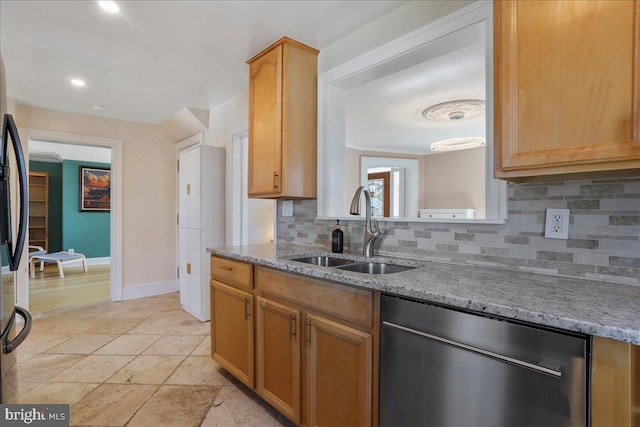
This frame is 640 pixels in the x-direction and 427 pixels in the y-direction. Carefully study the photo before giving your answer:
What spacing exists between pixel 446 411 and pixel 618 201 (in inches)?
38.7

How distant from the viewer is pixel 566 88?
1014 mm

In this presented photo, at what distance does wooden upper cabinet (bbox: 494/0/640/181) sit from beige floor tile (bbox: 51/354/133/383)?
2.75 metres

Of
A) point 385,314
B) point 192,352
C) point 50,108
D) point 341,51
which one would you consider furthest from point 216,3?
point 50,108

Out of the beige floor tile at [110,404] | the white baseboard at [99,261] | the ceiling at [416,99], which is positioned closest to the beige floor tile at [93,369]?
the beige floor tile at [110,404]

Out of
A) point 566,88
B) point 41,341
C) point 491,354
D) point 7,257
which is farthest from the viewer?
point 41,341

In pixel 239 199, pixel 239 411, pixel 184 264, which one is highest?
pixel 239 199

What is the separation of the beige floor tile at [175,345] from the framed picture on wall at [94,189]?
5264mm

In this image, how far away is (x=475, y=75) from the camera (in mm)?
2635

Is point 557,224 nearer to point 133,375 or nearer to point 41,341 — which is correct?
point 133,375

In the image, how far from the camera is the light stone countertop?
2.53 feet

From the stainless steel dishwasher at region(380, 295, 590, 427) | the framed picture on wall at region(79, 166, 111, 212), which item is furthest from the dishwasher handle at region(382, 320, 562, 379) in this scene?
the framed picture on wall at region(79, 166, 111, 212)

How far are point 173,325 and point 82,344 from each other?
731 millimetres

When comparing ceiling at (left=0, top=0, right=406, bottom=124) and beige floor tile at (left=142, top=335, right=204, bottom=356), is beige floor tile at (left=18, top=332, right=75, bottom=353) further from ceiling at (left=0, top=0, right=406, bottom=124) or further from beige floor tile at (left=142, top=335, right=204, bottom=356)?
ceiling at (left=0, top=0, right=406, bottom=124)

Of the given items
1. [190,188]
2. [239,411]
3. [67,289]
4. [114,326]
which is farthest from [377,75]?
[67,289]
